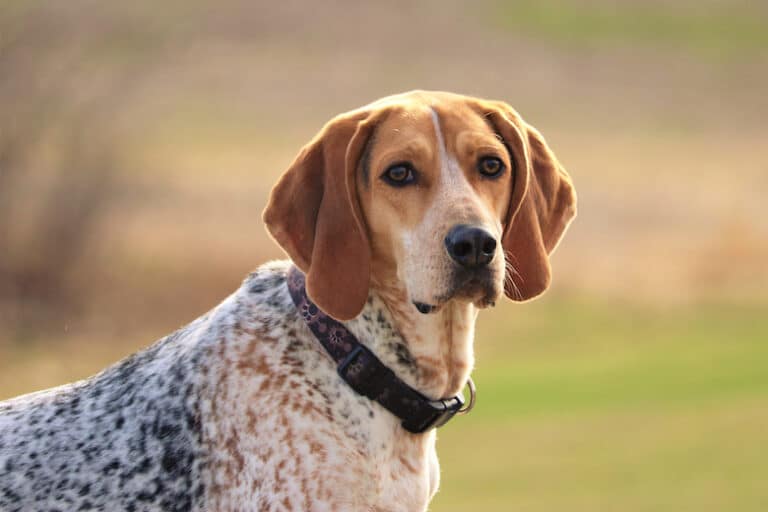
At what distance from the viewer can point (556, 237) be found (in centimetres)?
593

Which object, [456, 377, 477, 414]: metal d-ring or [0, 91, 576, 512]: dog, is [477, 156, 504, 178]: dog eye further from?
[456, 377, 477, 414]: metal d-ring

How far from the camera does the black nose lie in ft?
16.7

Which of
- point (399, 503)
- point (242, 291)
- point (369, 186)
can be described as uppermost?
point (369, 186)

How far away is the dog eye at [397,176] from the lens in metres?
5.33

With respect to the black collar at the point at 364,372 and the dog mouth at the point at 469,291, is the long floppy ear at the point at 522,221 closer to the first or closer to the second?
the dog mouth at the point at 469,291

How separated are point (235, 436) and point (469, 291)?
1130 millimetres

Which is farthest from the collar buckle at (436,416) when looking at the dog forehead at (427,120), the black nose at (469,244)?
the dog forehead at (427,120)

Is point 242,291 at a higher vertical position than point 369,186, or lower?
lower

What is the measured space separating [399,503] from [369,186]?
1.34m

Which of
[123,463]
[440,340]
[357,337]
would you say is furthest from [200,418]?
[440,340]

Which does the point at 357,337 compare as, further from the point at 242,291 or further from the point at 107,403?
the point at 107,403

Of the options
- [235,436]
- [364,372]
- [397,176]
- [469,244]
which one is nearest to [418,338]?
[364,372]

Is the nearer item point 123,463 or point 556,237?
point 123,463

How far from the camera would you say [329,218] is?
5.38 meters
